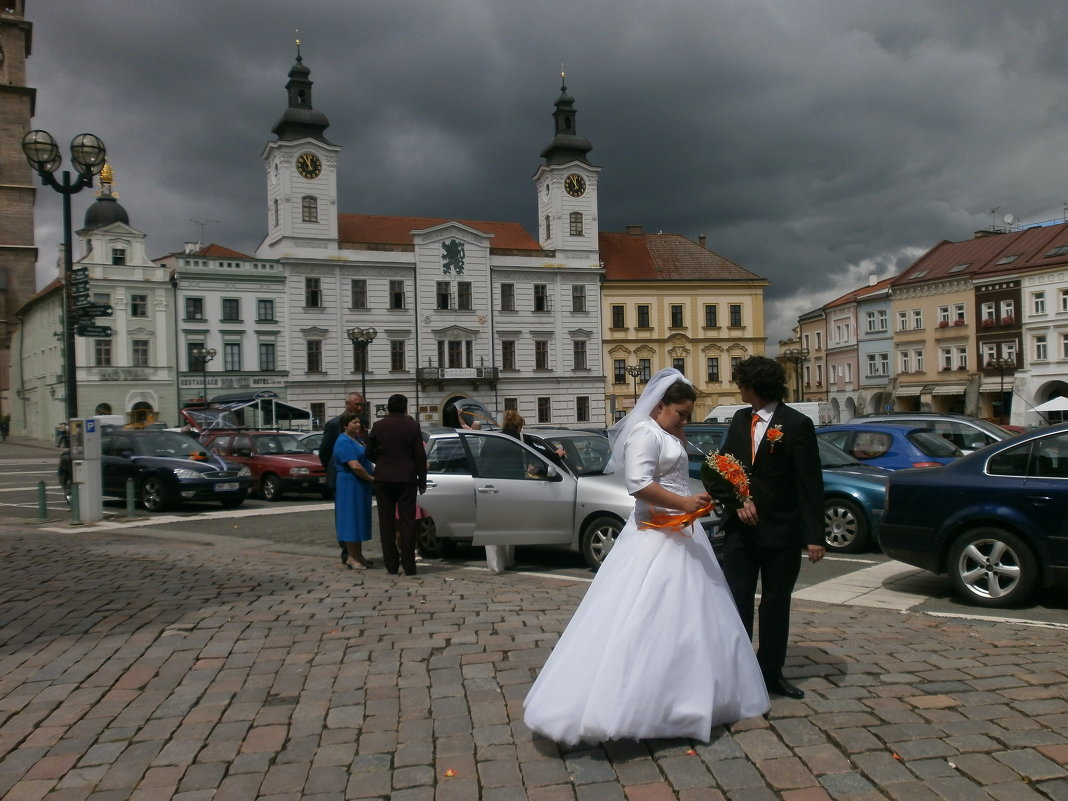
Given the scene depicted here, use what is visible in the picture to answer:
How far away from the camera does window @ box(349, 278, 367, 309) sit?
6169cm

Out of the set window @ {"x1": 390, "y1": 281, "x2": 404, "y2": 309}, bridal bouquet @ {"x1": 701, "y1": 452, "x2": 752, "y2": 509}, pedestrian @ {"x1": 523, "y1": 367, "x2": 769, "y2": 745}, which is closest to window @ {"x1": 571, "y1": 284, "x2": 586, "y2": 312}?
window @ {"x1": 390, "y1": 281, "x2": 404, "y2": 309}

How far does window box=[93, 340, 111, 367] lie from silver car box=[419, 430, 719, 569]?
162 ft

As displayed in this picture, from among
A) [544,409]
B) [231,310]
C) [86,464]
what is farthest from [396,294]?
[86,464]

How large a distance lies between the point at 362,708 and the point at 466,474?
5918 millimetres

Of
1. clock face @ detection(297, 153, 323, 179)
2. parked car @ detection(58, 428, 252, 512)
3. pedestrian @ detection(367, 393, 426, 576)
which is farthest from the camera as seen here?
clock face @ detection(297, 153, 323, 179)

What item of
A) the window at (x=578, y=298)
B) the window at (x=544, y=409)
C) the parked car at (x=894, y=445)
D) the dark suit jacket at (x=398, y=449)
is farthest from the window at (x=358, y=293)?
the dark suit jacket at (x=398, y=449)

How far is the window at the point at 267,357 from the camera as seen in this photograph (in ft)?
193

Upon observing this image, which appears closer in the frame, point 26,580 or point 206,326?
point 26,580

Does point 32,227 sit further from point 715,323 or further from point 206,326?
point 715,323

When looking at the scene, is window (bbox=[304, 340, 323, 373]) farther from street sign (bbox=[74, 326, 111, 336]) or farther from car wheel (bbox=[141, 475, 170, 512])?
car wheel (bbox=[141, 475, 170, 512])

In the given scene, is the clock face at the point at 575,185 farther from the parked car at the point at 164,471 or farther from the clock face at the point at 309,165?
the parked car at the point at 164,471

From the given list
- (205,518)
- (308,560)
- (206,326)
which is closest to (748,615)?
(308,560)

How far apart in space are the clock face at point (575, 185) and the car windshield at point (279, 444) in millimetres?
49633

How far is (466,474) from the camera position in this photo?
10852mm
